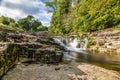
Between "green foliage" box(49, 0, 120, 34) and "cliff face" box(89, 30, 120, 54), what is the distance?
20.4ft

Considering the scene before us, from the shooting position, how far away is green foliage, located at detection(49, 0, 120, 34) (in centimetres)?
4319

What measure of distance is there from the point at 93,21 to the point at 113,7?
656 cm

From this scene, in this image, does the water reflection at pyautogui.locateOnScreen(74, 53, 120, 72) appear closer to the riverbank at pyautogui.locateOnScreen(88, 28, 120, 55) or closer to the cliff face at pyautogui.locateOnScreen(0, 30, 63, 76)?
the cliff face at pyautogui.locateOnScreen(0, 30, 63, 76)

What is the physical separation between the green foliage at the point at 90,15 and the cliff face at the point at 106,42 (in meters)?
6.22

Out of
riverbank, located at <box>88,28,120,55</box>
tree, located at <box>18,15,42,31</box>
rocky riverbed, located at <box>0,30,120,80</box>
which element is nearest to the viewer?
rocky riverbed, located at <box>0,30,120,80</box>

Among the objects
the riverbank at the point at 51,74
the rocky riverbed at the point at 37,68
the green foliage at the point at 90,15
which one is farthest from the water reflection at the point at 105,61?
the green foliage at the point at 90,15

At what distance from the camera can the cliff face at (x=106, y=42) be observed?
33.2 m

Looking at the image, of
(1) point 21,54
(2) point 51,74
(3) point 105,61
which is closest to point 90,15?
(3) point 105,61

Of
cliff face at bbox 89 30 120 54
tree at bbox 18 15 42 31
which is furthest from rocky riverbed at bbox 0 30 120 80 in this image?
tree at bbox 18 15 42 31

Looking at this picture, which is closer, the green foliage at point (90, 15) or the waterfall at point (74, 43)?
Result: the waterfall at point (74, 43)

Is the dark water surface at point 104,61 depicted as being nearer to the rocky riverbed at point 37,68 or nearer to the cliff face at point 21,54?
the rocky riverbed at point 37,68

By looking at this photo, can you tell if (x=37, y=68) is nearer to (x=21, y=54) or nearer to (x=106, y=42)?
(x=21, y=54)

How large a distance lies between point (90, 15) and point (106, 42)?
16.6m

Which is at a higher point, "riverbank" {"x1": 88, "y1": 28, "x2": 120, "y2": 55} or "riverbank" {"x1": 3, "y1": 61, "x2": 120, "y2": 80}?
"riverbank" {"x1": 88, "y1": 28, "x2": 120, "y2": 55}
